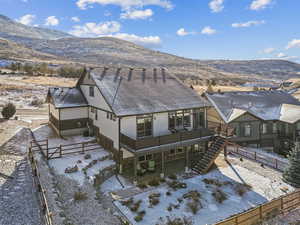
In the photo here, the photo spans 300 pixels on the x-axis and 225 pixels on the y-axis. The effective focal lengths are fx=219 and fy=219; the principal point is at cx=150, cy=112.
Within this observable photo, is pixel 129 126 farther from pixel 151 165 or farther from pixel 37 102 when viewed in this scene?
pixel 37 102

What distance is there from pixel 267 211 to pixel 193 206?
3967mm

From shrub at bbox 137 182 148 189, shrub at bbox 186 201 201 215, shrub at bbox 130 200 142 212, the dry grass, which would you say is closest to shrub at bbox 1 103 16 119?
shrub at bbox 137 182 148 189

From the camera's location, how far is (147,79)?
21688 millimetres

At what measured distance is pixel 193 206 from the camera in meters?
13.1

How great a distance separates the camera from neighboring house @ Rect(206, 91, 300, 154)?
25.2 metres

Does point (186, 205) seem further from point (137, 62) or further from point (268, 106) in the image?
point (137, 62)

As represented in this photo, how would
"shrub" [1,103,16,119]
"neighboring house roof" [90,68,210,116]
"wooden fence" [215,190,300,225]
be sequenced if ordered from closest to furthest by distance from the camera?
"wooden fence" [215,190,300,225] < "neighboring house roof" [90,68,210,116] < "shrub" [1,103,16,119]

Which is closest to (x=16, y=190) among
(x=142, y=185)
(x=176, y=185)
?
(x=142, y=185)

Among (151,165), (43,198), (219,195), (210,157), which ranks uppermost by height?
(43,198)

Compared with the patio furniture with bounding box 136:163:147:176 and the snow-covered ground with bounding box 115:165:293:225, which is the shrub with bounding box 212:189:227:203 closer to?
the snow-covered ground with bounding box 115:165:293:225

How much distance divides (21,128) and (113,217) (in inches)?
655

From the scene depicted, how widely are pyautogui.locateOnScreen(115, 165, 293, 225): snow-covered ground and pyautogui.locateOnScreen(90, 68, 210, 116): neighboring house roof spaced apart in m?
6.07

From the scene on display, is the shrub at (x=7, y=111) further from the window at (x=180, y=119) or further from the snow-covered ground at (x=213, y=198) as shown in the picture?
the snow-covered ground at (x=213, y=198)

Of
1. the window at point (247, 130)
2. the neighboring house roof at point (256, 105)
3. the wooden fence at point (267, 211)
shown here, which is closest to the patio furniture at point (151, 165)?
the wooden fence at point (267, 211)
